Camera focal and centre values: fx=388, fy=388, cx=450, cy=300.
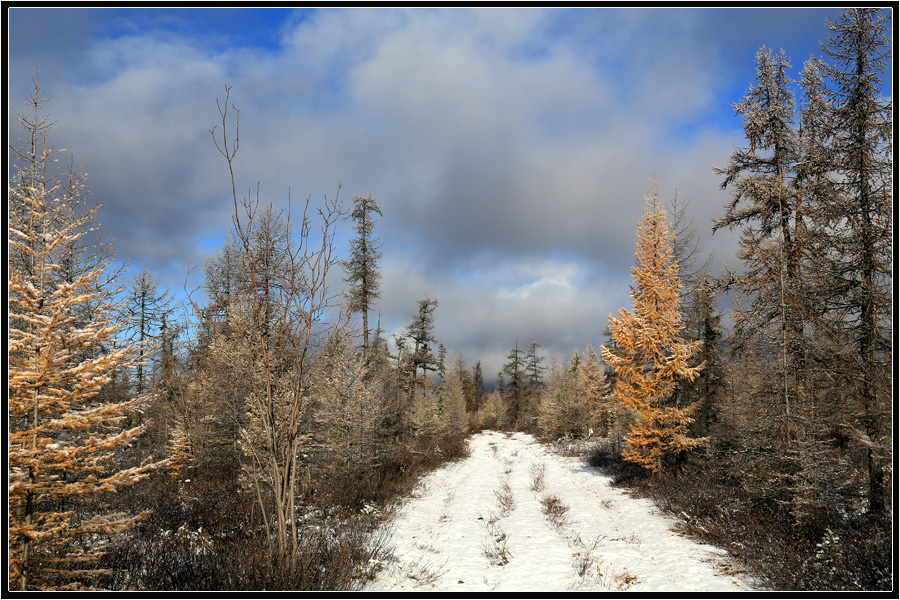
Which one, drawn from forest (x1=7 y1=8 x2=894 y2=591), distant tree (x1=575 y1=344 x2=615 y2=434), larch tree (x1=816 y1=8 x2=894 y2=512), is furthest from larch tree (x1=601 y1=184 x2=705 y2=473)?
distant tree (x1=575 y1=344 x2=615 y2=434)

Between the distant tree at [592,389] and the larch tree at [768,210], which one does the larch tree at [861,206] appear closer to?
the larch tree at [768,210]

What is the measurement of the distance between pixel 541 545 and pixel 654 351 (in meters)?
8.83

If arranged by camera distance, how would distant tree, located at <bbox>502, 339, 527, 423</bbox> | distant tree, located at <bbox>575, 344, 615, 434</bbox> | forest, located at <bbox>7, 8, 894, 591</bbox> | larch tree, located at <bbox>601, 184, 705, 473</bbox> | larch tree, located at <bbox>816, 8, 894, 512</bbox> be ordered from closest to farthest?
forest, located at <bbox>7, 8, 894, 591</bbox>
larch tree, located at <bbox>816, 8, 894, 512</bbox>
larch tree, located at <bbox>601, 184, 705, 473</bbox>
distant tree, located at <bbox>575, 344, 615, 434</bbox>
distant tree, located at <bbox>502, 339, 527, 423</bbox>

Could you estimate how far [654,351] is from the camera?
13672 mm

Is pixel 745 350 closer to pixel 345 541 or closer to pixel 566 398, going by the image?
pixel 345 541

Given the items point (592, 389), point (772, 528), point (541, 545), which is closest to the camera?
point (772, 528)

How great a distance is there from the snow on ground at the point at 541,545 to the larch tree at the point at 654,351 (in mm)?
2479

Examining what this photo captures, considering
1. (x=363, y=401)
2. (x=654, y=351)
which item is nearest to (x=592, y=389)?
(x=654, y=351)

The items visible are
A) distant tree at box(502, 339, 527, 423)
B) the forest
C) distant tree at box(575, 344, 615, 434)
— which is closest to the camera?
the forest

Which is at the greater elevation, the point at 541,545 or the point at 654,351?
the point at 654,351

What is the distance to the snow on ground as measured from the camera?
5559 mm

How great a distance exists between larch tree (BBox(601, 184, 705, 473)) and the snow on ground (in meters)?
2.48

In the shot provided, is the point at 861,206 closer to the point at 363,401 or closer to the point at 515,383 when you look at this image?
the point at 363,401

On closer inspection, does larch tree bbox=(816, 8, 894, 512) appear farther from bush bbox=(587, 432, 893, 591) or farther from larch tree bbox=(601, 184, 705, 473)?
larch tree bbox=(601, 184, 705, 473)
